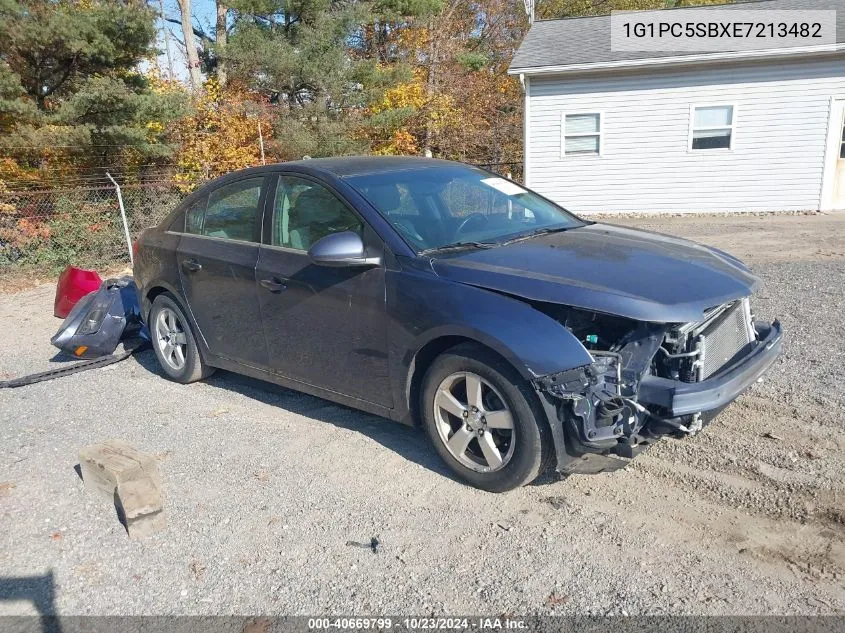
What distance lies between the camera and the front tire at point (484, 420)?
10.8ft

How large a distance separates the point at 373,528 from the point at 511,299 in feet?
4.28

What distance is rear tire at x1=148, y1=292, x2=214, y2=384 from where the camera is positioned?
211 inches

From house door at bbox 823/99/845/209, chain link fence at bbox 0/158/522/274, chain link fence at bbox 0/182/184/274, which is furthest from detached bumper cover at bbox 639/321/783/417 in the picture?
house door at bbox 823/99/845/209

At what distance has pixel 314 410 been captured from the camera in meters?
4.87

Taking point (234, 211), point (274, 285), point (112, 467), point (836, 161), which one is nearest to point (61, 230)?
point (234, 211)

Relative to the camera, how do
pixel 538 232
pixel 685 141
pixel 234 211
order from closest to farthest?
pixel 538 232 → pixel 234 211 → pixel 685 141

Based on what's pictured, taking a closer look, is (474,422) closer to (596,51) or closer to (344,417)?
(344,417)

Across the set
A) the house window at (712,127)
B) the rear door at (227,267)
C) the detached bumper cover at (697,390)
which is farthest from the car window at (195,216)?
the house window at (712,127)

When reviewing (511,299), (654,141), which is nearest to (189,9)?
(654,141)

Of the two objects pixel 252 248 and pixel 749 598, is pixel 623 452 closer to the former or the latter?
pixel 749 598

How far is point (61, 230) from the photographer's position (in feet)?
36.9

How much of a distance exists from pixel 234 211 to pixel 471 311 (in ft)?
7.60

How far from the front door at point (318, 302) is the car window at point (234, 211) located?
207 mm

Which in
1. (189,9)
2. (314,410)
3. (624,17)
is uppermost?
(189,9)
